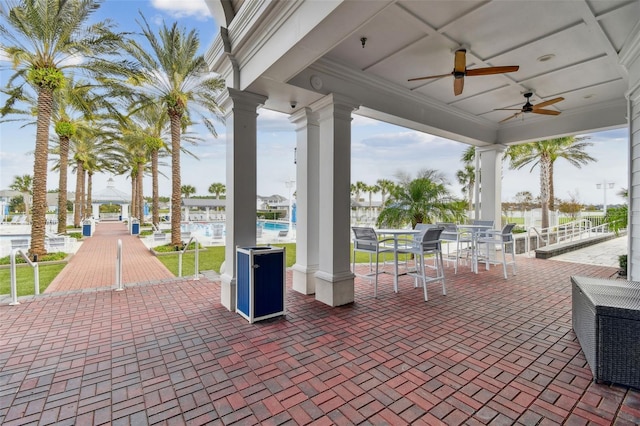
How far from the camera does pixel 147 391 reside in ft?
7.40

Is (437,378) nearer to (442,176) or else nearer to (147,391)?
(147,391)

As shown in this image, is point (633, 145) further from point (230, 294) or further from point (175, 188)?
point (175, 188)

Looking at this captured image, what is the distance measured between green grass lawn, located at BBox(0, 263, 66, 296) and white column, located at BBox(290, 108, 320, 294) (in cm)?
474

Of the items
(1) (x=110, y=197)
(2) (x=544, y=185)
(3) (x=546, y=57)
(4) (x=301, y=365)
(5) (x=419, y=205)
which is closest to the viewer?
(4) (x=301, y=365)

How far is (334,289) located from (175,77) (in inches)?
364

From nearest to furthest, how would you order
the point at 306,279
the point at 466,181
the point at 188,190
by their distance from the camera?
the point at 306,279, the point at 466,181, the point at 188,190

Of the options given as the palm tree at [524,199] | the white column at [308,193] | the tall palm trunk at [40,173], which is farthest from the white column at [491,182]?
the palm tree at [524,199]

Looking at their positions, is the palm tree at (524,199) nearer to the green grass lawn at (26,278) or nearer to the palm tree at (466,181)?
the palm tree at (466,181)

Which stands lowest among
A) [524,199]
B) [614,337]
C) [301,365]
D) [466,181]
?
[301,365]

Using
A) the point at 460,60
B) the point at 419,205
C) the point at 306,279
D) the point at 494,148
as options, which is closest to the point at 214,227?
the point at 419,205

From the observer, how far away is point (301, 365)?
8.63 feet

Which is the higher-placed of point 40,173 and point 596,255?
point 40,173

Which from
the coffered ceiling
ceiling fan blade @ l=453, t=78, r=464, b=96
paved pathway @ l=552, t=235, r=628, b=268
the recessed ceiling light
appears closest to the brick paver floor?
the coffered ceiling

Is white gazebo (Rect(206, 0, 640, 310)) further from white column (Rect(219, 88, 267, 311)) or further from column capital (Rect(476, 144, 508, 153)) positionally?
column capital (Rect(476, 144, 508, 153))
